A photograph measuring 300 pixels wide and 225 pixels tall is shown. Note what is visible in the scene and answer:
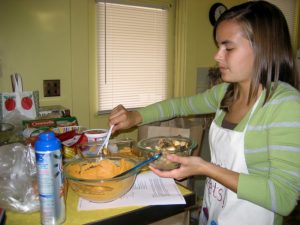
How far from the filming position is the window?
2158 mm

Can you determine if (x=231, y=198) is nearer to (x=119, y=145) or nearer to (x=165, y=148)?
(x=165, y=148)

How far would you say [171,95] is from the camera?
2.61 metres

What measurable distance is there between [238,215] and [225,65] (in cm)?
52

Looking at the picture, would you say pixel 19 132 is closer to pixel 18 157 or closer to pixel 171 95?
pixel 18 157

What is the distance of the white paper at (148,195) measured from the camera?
Answer: 2.51 ft

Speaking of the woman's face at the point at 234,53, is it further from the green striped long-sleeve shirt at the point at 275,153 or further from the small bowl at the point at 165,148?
the small bowl at the point at 165,148

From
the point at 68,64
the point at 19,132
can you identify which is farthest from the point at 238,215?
the point at 68,64

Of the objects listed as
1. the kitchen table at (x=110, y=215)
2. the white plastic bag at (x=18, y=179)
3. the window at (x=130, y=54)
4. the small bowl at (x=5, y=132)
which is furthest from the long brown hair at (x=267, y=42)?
the window at (x=130, y=54)

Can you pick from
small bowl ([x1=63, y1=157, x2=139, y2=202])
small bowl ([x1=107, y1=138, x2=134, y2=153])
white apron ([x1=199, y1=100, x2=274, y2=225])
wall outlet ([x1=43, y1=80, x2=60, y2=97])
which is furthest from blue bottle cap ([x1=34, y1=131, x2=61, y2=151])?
wall outlet ([x1=43, y1=80, x2=60, y2=97])

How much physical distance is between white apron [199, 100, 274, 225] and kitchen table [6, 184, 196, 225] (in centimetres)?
25

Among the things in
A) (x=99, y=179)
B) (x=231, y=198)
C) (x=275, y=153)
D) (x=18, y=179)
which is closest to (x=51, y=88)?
(x=18, y=179)

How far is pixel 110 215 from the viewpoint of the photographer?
28.2 inches

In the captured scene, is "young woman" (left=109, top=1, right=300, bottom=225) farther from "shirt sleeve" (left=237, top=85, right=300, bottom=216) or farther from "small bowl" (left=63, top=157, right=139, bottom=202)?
"small bowl" (left=63, top=157, right=139, bottom=202)

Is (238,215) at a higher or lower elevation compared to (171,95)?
lower
